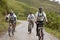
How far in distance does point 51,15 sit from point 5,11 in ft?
26.5

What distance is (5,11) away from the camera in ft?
150

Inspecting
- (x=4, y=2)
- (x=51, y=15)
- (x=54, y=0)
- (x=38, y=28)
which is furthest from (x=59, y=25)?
(x=54, y=0)

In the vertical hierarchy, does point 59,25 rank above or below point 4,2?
below

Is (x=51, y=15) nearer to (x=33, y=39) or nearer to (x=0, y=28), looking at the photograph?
(x=0, y=28)

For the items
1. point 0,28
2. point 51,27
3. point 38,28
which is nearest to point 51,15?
point 51,27

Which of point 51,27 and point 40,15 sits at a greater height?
point 40,15

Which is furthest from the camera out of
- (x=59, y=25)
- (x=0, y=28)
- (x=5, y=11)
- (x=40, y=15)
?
(x=5, y=11)

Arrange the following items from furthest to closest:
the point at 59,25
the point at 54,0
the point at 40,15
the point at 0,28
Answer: the point at 54,0 < the point at 59,25 < the point at 0,28 < the point at 40,15

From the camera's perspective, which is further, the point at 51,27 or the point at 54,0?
the point at 54,0

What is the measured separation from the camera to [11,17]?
75.2ft

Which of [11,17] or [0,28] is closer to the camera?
[11,17]

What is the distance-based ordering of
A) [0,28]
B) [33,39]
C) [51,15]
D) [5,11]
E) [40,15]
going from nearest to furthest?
[40,15] → [33,39] → [0,28] → [51,15] → [5,11]

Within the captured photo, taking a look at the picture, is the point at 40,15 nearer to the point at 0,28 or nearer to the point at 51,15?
the point at 0,28

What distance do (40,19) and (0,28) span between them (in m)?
12.5
